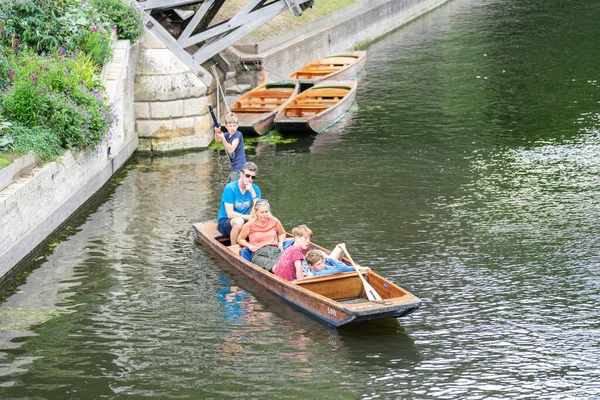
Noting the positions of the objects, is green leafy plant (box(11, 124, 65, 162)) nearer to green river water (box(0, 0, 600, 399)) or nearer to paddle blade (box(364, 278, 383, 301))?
green river water (box(0, 0, 600, 399))

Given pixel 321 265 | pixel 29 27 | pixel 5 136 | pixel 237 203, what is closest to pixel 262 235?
pixel 237 203

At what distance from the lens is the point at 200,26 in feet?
78.5

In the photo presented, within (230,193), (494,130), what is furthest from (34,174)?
(494,130)

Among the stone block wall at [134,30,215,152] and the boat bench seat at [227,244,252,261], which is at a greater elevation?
the stone block wall at [134,30,215,152]

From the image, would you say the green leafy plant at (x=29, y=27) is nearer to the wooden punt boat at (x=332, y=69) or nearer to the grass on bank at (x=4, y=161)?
the grass on bank at (x=4, y=161)

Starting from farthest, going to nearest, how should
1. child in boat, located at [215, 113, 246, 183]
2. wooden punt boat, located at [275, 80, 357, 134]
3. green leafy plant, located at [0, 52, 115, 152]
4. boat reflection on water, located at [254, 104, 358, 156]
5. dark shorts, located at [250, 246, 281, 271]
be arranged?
1. wooden punt boat, located at [275, 80, 357, 134]
2. boat reflection on water, located at [254, 104, 358, 156]
3. green leafy plant, located at [0, 52, 115, 152]
4. child in boat, located at [215, 113, 246, 183]
5. dark shorts, located at [250, 246, 281, 271]

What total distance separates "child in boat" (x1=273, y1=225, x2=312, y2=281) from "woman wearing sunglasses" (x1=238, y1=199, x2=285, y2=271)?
24.2 inches

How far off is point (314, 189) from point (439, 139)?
492 centimetres

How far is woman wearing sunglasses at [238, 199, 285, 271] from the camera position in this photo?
13688mm

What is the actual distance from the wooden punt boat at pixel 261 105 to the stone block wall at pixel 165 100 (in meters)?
1.44

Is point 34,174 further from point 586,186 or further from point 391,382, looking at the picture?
point 586,186

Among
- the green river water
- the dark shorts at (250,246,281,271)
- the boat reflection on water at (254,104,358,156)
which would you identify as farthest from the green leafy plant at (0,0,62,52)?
the dark shorts at (250,246,281,271)

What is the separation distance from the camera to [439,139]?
2233cm

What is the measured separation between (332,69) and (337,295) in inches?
747
